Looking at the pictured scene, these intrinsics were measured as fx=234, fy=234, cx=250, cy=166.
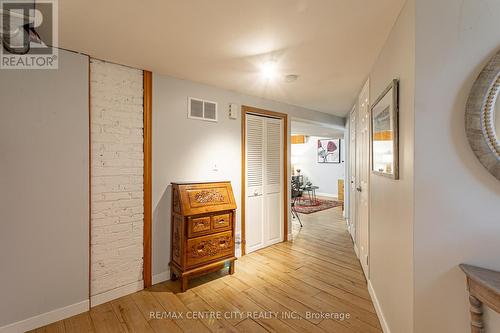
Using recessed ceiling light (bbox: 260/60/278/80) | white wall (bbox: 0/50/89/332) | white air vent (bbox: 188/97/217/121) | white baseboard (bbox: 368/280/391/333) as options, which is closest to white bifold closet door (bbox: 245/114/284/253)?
white air vent (bbox: 188/97/217/121)

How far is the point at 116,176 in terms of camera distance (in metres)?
2.34

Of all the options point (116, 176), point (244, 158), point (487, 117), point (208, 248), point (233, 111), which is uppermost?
point (233, 111)

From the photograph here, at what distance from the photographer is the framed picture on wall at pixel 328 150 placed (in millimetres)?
8633

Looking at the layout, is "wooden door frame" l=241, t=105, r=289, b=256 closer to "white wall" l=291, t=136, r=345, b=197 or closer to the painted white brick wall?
the painted white brick wall

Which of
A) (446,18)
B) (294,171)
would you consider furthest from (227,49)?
(294,171)

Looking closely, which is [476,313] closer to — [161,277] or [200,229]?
[200,229]

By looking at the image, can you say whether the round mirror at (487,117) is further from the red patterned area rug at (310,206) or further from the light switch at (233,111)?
the red patterned area rug at (310,206)

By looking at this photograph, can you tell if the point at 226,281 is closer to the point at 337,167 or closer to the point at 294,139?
the point at 337,167

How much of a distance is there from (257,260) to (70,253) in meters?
2.11

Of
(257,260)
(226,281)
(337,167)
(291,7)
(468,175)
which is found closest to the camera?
(468,175)

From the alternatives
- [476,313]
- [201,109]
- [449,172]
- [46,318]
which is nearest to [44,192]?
[46,318]

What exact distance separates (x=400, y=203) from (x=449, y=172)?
35 cm

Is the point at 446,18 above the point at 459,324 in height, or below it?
above

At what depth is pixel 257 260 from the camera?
3.21 metres
